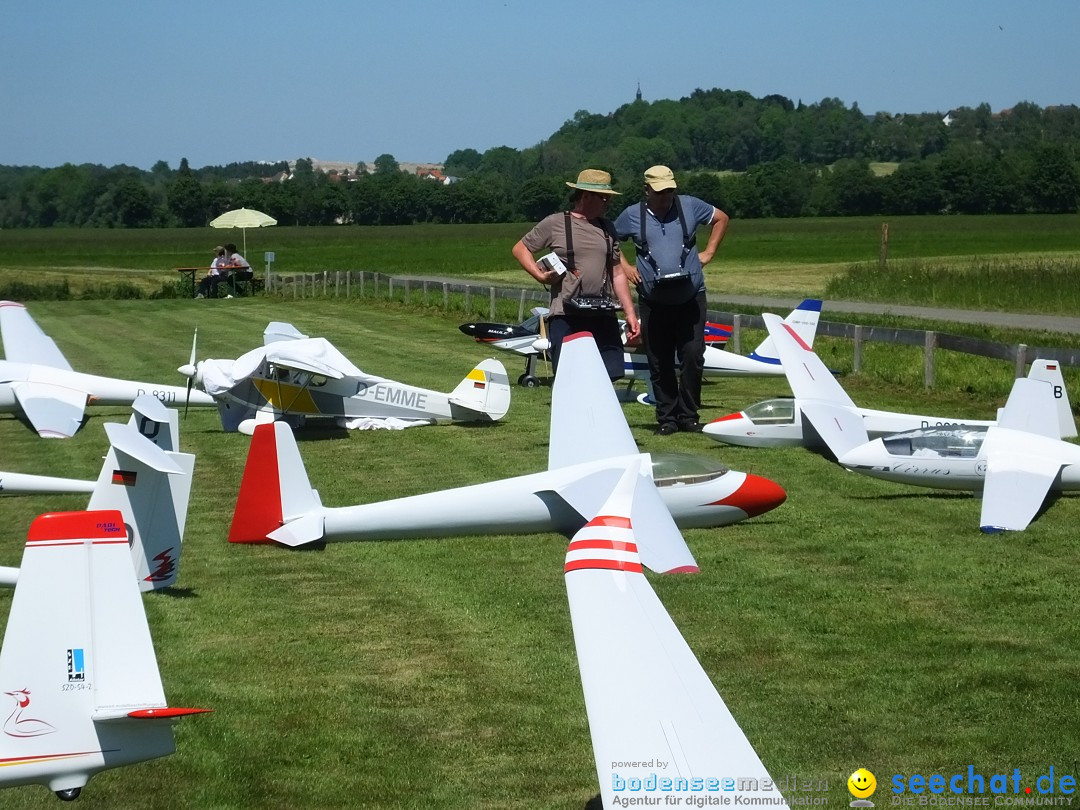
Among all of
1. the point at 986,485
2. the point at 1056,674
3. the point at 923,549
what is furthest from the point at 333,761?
the point at 986,485

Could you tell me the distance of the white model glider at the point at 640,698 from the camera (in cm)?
309

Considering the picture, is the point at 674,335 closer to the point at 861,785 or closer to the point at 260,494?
the point at 260,494

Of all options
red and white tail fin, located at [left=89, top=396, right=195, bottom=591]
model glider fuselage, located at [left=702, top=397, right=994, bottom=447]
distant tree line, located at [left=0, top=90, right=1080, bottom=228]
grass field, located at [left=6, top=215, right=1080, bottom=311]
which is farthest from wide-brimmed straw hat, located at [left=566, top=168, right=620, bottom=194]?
distant tree line, located at [left=0, top=90, right=1080, bottom=228]

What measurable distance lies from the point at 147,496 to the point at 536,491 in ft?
6.37

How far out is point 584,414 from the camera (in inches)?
273

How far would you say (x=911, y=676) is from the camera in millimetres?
5590

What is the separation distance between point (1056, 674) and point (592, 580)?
2885 mm

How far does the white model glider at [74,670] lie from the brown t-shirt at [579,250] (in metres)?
5.41

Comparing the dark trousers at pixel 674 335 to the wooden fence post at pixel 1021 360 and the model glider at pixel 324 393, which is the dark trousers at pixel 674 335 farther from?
the wooden fence post at pixel 1021 360

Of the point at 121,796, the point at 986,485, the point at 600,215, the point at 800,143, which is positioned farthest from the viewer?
the point at 800,143

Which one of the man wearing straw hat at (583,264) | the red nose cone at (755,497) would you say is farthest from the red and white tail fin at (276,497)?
the man wearing straw hat at (583,264)

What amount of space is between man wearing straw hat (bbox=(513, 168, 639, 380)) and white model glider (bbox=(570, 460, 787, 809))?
5219 mm

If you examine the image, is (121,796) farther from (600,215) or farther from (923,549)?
(600,215)

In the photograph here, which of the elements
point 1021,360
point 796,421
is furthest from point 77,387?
point 1021,360
